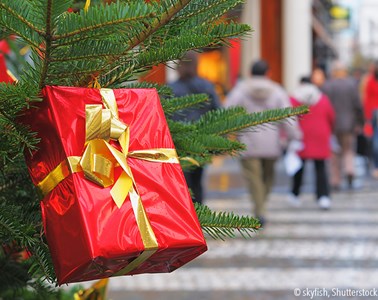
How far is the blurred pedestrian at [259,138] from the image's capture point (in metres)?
9.05

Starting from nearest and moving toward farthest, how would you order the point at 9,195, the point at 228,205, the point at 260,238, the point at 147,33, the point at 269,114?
1. the point at 147,33
2. the point at 9,195
3. the point at 269,114
4. the point at 260,238
5. the point at 228,205

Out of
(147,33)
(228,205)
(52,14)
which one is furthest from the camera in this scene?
(228,205)

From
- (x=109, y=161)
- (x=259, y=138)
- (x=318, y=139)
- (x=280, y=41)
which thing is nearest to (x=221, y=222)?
(x=109, y=161)

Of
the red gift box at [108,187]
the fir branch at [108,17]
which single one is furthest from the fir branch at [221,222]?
the fir branch at [108,17]

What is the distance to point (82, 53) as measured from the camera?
58.4 inches

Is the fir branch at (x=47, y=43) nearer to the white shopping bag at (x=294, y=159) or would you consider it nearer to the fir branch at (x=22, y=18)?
the fir branch at (x=22, y=18)

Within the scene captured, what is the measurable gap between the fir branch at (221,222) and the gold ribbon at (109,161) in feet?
0.58

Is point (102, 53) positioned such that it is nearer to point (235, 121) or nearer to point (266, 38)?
point (235, 121)

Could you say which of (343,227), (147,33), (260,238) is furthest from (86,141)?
(343,227)

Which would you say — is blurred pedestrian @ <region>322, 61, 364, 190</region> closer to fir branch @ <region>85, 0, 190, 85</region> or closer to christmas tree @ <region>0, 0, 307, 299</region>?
christmas tree @ <region>0, 0, 307, 299</region>

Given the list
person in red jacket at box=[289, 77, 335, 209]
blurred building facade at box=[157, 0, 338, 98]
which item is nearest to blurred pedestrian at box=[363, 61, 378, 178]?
person in red jacket at box=[289, 77, 335, 209]

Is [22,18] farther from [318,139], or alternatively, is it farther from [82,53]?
[318,139]

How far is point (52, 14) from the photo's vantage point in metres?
1.37

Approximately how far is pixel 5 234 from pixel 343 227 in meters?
8.22
